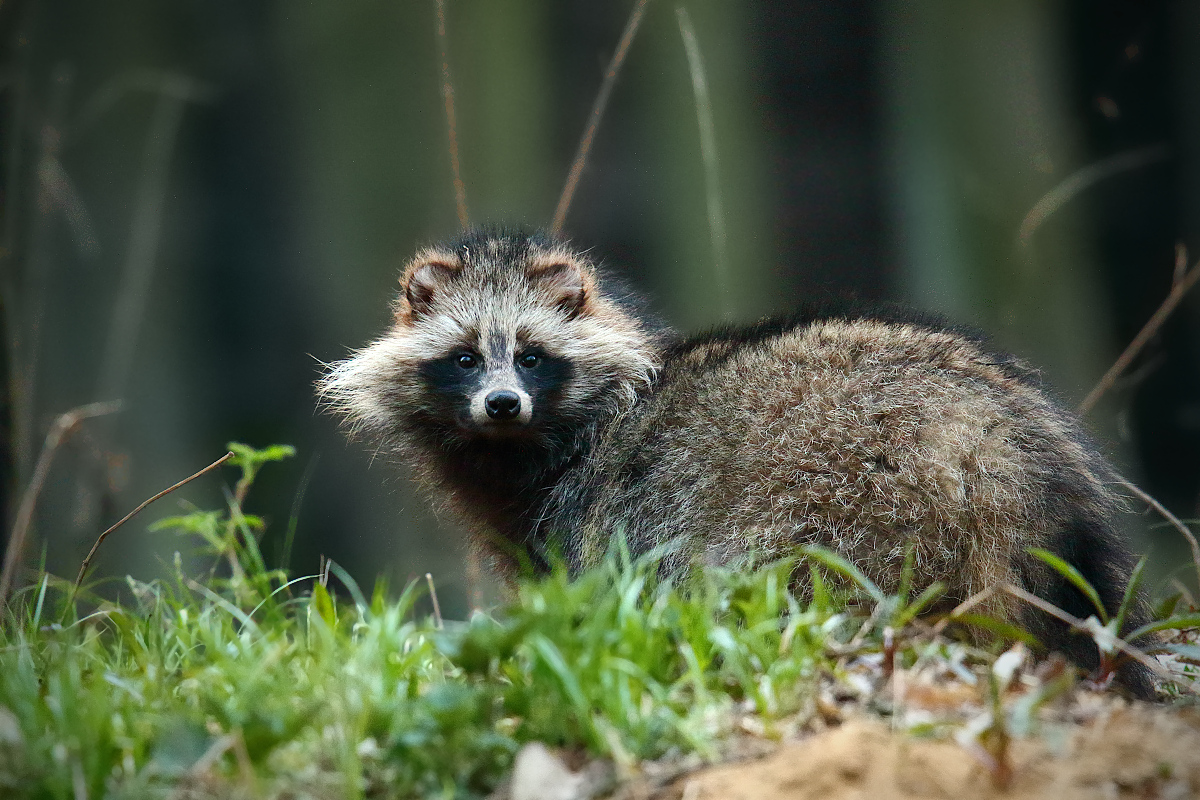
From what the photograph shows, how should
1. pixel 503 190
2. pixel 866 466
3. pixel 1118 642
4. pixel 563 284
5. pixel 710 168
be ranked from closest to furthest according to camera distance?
1. pixel 1118 642
2. pixel 866 466
3. pixel 563 284
4. pixel 710 168
5. pixel 503 190

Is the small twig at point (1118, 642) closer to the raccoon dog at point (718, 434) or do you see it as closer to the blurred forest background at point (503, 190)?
the raccoon dog at point (718, 434)

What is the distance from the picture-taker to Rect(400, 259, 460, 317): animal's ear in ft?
15.0

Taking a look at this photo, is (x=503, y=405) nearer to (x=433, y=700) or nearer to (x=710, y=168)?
(x=433, y=700)

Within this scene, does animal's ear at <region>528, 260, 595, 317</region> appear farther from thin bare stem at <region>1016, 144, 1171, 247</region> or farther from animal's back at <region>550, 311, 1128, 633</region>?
thin bare stem at <region>1016, 144, 1171, 247</region>

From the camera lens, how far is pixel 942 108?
6336 mm

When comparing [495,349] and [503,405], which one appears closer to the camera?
[503,405]

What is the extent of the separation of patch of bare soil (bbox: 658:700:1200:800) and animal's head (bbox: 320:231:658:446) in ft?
7.17

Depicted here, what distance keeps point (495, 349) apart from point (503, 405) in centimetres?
40

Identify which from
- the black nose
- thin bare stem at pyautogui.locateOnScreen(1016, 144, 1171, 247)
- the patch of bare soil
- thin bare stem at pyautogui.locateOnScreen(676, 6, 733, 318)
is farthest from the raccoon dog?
thin bare stem at pyautogui.locateOnScreen(1016, 144, 1171, 247)

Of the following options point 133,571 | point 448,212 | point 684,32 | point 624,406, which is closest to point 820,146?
point 684,32

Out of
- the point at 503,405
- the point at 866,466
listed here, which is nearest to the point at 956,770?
the point at 866,466

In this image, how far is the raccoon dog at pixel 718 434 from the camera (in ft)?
10.8

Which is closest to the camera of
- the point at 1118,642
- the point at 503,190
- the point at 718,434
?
the point at 1118,642

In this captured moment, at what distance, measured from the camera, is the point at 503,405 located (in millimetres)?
4027
